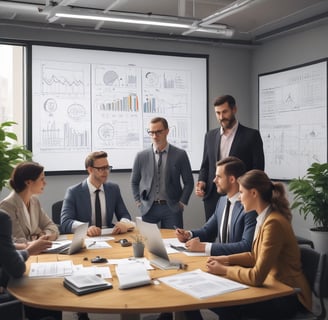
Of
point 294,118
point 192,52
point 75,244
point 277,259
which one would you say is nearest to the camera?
point 277,259

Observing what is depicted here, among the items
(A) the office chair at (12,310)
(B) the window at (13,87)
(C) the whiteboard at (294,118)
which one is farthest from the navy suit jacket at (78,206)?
(C) the whiteboard at (294,118)

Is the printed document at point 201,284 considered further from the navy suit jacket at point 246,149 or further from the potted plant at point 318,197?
the potted plant at point 318,197

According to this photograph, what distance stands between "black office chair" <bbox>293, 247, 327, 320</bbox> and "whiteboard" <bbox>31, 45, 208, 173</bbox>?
12.3 ft

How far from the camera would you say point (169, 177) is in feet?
14.1

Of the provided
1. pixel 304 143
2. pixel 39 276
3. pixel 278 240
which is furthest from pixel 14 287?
pixel 304 143

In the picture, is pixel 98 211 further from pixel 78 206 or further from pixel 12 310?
pixel 12 310

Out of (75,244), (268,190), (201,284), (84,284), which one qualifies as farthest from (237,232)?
(84,284)

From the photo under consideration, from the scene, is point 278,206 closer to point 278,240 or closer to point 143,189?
point 278,240

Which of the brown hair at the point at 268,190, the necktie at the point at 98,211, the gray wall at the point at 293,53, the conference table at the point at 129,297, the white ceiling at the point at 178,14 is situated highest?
the white ceiling at the point at 178,14

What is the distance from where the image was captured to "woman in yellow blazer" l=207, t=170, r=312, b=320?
215cm

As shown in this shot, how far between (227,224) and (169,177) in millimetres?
1461

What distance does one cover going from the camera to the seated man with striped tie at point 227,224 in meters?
2.63

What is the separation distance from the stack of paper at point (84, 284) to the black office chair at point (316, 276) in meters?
0.96

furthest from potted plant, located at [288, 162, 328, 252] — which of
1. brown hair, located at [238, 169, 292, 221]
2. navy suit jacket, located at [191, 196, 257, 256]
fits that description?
brown hair, located at [238, 169, 292, 221]
